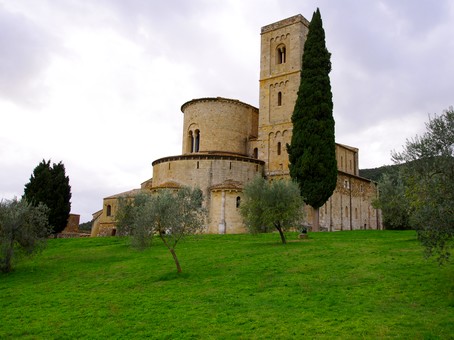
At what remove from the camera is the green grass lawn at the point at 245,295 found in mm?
12086

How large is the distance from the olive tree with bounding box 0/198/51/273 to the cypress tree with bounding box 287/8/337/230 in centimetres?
1731

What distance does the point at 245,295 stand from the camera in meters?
15.3

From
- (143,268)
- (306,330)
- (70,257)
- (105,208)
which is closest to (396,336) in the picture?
(306,330)

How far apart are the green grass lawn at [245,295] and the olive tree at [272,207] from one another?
1.42 metres

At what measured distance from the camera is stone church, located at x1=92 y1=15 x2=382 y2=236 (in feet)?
127

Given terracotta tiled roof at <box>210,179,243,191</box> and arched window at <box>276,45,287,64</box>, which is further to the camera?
arched window at <box>276,45,287,64</box>

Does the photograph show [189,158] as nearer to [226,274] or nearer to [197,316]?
[226,274]

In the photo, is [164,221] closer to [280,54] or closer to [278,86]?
[278,86]

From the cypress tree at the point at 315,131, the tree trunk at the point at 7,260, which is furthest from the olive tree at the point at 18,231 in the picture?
the cypress tree at the point at 315,131

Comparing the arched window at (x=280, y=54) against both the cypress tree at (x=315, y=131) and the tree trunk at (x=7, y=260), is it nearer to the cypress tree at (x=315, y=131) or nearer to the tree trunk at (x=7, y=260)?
the cypress tree at (x=315, y=131)

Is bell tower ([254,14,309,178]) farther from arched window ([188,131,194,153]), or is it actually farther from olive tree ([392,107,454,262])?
olive tree ([392,107,454,262])

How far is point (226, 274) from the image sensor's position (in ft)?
60.8

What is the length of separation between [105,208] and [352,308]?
3960 cm

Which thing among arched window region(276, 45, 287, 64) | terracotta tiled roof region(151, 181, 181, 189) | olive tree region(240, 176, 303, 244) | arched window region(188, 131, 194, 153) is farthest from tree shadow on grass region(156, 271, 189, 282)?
arched window region(276, 45, 287, 64)
